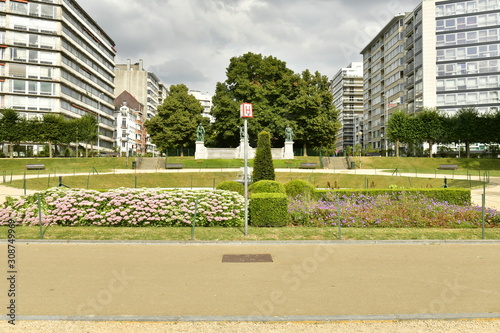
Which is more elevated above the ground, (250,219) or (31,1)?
(31,1)

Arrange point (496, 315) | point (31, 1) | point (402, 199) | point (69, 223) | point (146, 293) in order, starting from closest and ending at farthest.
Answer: point (496, 315), point (146, 293), point (69, 223), point (402, 199), point (31, 1)

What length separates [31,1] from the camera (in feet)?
234

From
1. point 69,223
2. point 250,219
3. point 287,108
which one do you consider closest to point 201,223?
point 250,219

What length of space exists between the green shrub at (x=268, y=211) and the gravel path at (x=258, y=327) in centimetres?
821

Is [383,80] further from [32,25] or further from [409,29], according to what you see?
[32,25]

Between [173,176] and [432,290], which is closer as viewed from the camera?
[432,290]

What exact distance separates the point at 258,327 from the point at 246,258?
161 inches

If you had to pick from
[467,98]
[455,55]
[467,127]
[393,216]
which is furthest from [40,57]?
[467,98]

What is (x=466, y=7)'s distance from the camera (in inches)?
2945

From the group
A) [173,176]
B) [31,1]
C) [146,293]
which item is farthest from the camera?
[31,1]

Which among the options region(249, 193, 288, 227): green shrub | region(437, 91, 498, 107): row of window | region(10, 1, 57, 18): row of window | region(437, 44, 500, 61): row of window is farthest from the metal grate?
region(437, 44, 500, 61): row of window

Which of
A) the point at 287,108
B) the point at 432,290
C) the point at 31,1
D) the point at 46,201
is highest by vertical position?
the point at 31,1

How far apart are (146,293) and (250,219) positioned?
7.43 metres

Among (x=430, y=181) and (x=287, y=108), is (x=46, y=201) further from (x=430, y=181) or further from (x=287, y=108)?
(x=287, y=108)
